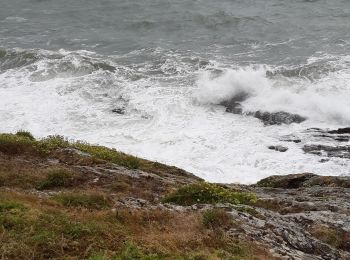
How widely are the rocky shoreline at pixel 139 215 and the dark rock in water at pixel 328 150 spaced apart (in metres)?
7.95

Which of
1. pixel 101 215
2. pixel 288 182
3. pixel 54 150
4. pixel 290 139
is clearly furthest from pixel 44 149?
pixel 290 139

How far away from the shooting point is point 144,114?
3017 cm

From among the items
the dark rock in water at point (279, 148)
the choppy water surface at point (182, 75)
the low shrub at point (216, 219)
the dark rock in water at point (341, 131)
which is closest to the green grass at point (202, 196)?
the low shrub at point (216, 219)

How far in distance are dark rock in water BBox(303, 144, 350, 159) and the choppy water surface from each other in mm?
438

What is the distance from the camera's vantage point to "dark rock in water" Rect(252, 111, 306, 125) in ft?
93.2

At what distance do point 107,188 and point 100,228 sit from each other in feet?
14.5

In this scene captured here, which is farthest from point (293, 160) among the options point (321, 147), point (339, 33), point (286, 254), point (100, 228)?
point (339, 33)

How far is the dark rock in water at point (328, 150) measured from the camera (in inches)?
938

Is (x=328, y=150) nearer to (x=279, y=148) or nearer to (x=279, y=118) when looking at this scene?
(x=279, y=148)

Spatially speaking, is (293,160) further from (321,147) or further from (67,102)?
(67,102)

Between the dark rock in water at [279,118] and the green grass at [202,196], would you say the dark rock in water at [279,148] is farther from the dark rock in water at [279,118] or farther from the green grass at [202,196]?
the green grass at [202,196]

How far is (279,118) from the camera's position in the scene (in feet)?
94.1

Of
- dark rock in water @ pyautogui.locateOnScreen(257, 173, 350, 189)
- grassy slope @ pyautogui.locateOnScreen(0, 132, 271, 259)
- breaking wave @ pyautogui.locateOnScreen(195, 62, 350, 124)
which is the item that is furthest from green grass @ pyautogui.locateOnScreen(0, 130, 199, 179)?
breaking wave @ pyautogui.locateOnScreen(195, 62, 350, 124)

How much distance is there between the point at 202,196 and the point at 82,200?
3126mm
